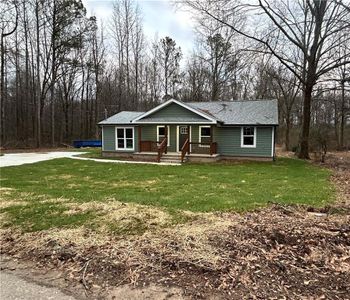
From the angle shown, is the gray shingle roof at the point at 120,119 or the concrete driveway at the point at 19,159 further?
the gray shingle roof at the point at 120,119

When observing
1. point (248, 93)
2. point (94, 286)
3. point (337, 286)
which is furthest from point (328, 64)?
point (248, 93)

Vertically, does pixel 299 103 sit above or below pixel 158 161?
above

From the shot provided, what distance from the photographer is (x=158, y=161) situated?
55.4 feet

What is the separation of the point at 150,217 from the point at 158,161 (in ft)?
37.6

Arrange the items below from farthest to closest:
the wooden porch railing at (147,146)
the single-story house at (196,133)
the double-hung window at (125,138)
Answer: the double-hung window at (125,138), the wooden porch railing at (147,146), the single-story house at (196,133)

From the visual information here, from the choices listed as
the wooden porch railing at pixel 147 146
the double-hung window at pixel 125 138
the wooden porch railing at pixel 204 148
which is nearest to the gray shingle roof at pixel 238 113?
the double-hung window at pixel 125 138

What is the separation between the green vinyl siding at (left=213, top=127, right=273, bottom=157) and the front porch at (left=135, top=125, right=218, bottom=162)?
622mm

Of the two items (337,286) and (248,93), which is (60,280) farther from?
(248,93)

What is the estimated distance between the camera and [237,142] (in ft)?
58.9

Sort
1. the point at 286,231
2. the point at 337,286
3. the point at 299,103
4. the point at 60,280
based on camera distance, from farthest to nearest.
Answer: the point at 299,103, the point at 286,231, the point at 60,280, the point at 337,286

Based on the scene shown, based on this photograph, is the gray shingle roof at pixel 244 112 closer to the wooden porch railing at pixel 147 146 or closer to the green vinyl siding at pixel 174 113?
the green vinyl siding at pixel 174 113

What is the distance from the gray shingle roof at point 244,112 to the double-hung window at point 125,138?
542 cm

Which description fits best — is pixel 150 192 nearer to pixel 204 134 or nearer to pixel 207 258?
pixel 207 258

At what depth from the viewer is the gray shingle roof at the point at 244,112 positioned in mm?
17553
